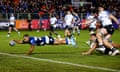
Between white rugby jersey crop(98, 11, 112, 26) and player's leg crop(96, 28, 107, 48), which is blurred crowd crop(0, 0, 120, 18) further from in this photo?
player's leg crop(96, 28, 107, 48)

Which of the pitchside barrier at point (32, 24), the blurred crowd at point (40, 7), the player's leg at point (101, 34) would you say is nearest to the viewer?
the player's leg at point (101, 34)

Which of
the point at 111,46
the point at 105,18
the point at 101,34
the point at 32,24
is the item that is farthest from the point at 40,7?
the point at 111,46

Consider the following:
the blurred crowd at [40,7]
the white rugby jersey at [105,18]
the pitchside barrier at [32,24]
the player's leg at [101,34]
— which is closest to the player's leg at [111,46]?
the player's leg at [101,34]

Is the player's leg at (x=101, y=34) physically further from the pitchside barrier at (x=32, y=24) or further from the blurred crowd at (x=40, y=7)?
the pitchside barrier at (x=32, y=24)

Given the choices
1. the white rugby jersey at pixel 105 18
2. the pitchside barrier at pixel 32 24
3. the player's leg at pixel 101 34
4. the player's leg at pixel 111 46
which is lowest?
the pitchside barrier at pixel 32 24

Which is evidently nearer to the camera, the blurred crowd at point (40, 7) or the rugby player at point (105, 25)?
the rugby player at point (105, 25)

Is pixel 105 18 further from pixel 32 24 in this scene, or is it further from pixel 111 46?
pixel 32 24

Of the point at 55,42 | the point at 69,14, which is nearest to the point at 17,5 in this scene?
the point at 69,14

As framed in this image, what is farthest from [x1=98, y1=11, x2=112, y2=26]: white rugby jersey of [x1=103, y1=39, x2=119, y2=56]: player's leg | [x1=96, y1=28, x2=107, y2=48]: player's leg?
[x1=103, y1=39, x2=119, y2=56]: player's leg

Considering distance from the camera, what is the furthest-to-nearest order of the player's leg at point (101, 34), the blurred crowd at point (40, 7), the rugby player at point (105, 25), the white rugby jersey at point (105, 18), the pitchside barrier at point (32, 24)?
the blurred crowd at point (40, 7), the pitchside barrier at point (32, 24), the white rugby jersey at point (105, 18), the rugby player at point (105, 25), the player's leg at point (101, 34)

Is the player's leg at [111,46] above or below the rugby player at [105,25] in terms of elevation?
below

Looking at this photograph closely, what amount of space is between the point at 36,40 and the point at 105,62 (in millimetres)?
3863

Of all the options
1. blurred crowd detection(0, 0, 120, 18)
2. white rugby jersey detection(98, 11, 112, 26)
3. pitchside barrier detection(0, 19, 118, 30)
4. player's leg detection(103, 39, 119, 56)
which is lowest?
pitchside barrier detection(0, 19, 118, 30)

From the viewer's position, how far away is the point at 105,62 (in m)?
15.4
